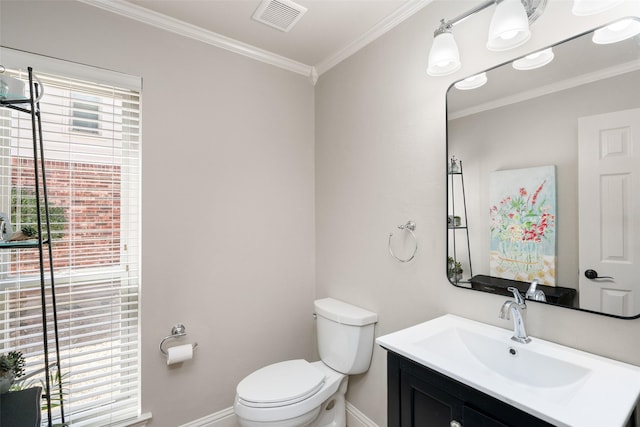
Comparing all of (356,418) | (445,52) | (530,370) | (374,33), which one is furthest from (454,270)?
(374,33)

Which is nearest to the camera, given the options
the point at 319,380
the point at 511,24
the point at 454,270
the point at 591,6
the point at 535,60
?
the point at 591,6

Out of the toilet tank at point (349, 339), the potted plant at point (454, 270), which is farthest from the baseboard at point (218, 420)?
the potted plant at point (454, 270)

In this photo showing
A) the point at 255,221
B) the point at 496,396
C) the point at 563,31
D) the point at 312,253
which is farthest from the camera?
the point at 312,253

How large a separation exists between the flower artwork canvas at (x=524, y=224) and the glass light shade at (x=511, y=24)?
481mm

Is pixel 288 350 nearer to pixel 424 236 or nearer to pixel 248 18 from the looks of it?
pixel 424 236

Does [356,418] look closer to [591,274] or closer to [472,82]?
[591,274]

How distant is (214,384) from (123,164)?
4.65 feet

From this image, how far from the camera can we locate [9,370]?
45.5 inches

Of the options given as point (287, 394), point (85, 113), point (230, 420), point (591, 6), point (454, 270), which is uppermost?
point (591, 6)

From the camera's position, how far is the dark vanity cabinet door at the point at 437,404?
34.0 inches

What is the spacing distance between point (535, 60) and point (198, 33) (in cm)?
178

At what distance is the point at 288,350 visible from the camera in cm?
227

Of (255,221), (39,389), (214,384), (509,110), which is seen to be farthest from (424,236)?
(39,389)

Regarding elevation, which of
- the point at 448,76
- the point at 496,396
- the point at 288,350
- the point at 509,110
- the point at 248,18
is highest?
the point at 248,18
